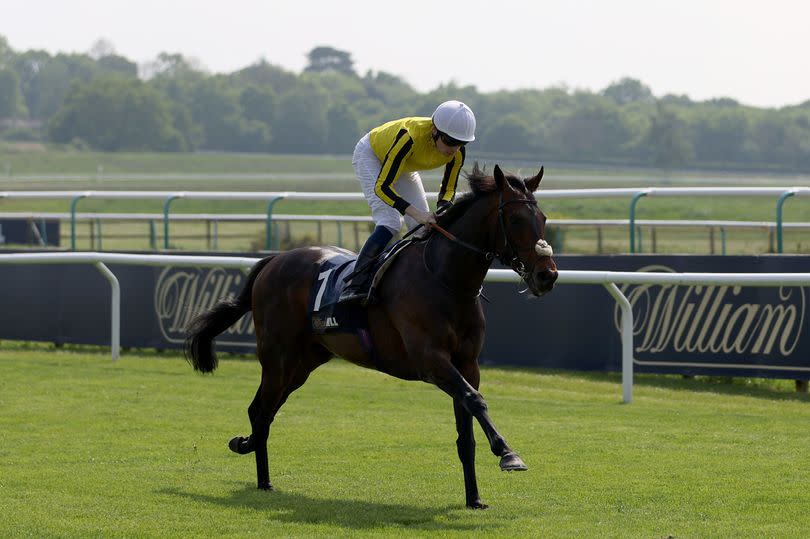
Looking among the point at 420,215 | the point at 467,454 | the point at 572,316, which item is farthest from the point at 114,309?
the point at 467,454

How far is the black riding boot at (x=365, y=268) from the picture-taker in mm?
7168

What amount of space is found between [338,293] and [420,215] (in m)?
0.65

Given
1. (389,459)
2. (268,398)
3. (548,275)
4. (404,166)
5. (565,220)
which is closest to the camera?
(548,275)

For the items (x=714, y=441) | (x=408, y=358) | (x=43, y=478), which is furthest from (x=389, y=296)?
(x=714, y=441)

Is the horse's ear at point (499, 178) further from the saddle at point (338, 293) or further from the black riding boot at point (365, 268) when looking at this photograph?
Result: the black riding boot at point (365, 268)

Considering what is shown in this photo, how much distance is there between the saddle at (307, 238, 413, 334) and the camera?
7.13 meters

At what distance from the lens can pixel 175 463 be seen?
7.86 metres

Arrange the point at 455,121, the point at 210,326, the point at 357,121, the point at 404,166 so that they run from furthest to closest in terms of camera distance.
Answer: the point at 357,121 → the point at 210,326 → the point at 404,166 → the point at 455,121

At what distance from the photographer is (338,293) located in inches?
288

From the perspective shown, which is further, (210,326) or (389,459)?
(210,326)

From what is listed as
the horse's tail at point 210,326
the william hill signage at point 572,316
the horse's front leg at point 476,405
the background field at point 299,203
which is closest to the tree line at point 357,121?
the background field at point 299,203

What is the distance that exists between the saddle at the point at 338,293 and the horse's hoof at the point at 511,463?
49.1 inches

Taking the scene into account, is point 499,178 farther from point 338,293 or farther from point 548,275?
point 338,293

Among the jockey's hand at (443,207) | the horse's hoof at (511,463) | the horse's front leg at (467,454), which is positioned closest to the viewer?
the horse's hoof at (511,463)
